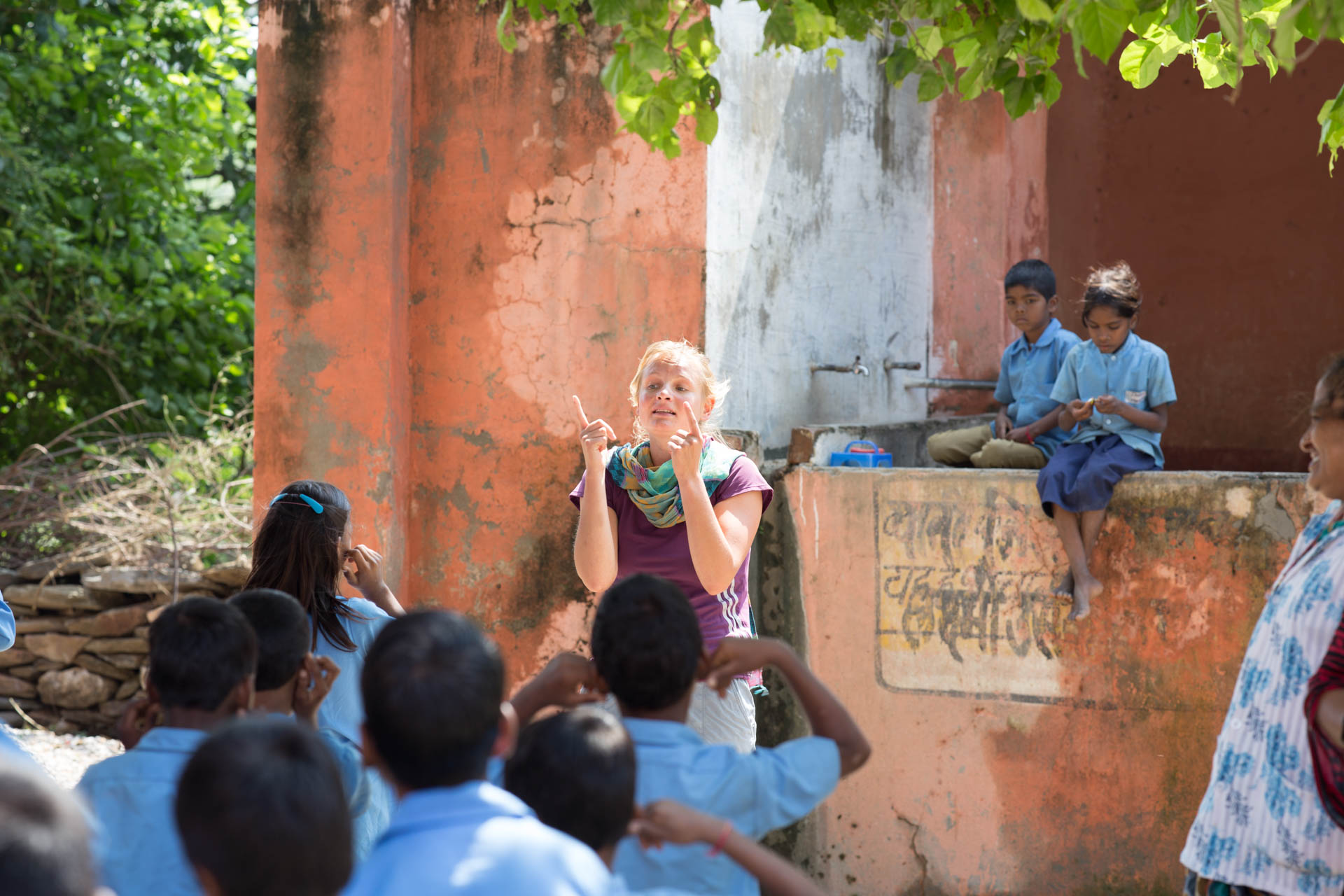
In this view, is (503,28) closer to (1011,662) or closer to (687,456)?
(687,456)

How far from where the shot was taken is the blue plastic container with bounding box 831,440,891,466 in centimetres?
454

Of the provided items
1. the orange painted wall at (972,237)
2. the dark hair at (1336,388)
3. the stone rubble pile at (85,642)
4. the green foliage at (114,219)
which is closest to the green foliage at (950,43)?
the dark hair at (1336,388)

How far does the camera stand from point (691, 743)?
6.54ft

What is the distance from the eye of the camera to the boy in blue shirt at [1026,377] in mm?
4617

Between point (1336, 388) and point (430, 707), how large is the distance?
5.69 feet

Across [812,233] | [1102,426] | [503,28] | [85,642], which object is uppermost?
[503,28]

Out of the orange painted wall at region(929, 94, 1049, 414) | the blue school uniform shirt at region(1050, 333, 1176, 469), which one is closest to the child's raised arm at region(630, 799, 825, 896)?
the blue school uniform shirt at region(1050, 333, 1176, 469)

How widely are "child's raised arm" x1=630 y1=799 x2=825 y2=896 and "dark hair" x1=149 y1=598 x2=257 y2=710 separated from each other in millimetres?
734

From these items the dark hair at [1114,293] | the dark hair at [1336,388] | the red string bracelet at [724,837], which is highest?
the dark hair at [1114,293]

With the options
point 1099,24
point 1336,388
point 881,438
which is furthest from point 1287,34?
point 881,438

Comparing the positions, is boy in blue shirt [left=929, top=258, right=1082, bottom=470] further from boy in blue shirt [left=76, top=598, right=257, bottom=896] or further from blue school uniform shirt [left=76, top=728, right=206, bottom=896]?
blue school uniform shirt [left=76, top=728, right=206, bottom=896]

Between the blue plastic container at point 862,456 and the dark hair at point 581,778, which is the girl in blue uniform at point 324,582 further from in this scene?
the blue plastic container at point 862,456

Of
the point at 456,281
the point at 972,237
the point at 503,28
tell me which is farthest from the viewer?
the point at 972,237

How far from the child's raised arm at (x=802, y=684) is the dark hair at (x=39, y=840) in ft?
3.65
